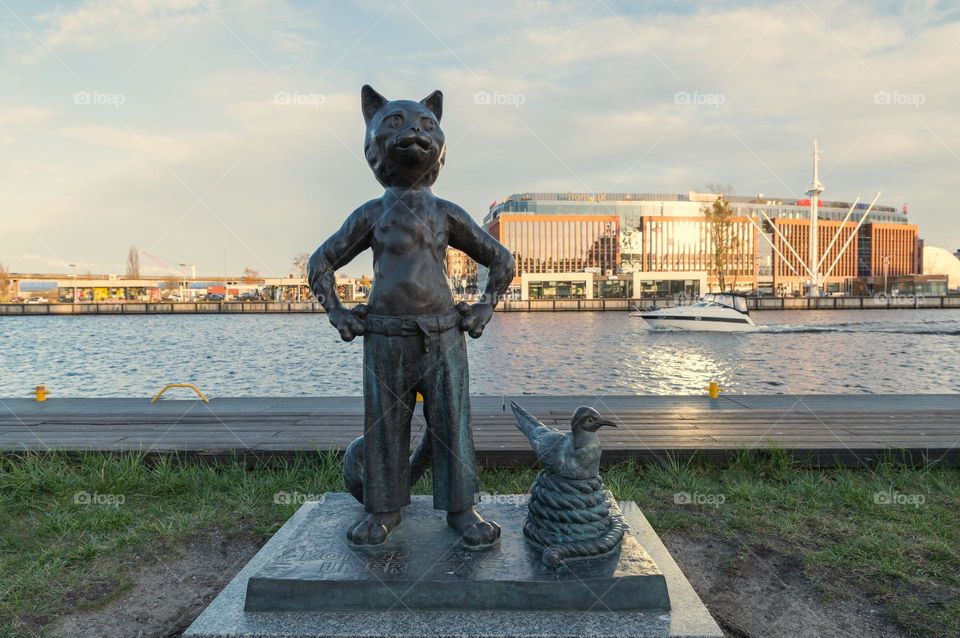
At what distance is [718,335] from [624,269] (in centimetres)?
7309

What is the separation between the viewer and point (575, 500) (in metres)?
2.90

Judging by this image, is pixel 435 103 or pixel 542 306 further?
pixel 542 306

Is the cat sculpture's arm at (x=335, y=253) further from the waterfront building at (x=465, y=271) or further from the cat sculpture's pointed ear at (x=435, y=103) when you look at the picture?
the waterfront building at (x=465, y=271)

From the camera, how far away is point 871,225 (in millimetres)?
122125

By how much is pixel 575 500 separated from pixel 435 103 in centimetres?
232

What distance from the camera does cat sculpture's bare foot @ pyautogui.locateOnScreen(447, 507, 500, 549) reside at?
297cm

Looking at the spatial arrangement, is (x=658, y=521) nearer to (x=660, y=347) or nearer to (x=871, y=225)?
(x=660, y=347)

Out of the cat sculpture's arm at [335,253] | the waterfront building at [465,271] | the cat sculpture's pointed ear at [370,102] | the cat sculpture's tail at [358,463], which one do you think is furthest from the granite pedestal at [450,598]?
the waterfront building at [465,271]

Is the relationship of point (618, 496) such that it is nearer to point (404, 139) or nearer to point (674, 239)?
point (404, 139)

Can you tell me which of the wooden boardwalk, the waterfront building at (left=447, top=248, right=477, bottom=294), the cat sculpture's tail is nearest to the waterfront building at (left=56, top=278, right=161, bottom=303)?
the waterfront building at (left=447, top=248, right=477, bottom=294)

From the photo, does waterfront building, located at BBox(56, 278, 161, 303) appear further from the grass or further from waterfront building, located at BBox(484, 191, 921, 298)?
the grass

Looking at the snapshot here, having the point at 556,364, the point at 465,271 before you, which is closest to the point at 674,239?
the point at 465,271

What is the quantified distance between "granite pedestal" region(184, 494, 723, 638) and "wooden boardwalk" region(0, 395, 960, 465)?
256cm

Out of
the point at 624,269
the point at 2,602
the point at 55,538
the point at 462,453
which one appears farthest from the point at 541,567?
the point at 624,269
